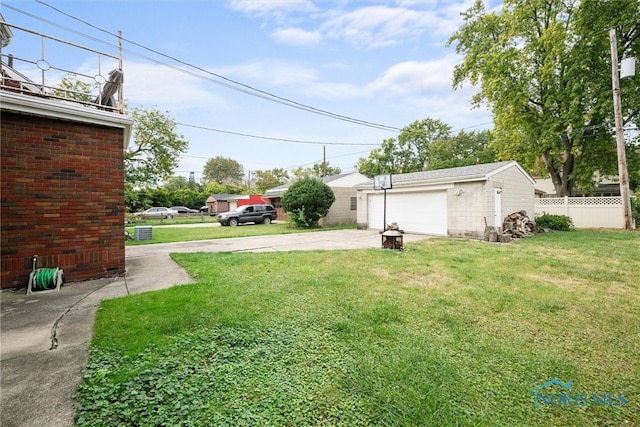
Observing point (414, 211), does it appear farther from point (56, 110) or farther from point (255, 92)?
point (56, 110)

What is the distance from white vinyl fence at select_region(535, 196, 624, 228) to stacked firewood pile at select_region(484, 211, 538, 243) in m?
4.87

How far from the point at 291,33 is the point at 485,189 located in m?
9.41

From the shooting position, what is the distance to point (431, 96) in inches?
778

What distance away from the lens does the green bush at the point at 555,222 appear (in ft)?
42.8

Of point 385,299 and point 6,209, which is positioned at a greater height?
point 6,209

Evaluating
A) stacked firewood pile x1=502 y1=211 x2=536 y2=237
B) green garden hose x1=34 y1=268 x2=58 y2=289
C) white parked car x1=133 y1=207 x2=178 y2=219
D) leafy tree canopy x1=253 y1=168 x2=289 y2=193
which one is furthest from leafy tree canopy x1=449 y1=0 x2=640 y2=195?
leafy tree canopy x1=253 y1=168 x2=289 y2=193

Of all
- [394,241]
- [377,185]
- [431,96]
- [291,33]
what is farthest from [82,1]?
[431,96]

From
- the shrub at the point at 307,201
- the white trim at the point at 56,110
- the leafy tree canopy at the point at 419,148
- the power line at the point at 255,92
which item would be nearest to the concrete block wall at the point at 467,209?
the shrub at the point at 307,201

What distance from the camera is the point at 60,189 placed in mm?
4449

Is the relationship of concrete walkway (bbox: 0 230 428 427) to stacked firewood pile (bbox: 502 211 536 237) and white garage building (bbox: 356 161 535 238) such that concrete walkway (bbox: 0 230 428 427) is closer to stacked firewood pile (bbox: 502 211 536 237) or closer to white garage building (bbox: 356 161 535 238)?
white garage building (bbox: 356 161 535 238)

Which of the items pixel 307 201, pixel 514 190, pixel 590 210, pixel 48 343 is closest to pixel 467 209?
pixel 514 190

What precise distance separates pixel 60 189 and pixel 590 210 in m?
20.8

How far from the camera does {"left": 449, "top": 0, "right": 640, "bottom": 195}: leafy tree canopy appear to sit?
14.0m

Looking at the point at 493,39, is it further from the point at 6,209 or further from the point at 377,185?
the point at 6,209
